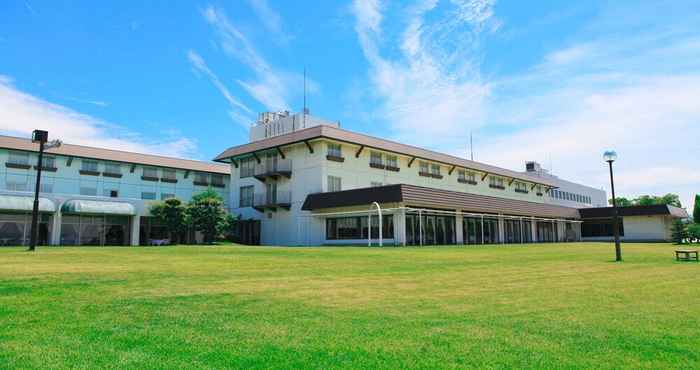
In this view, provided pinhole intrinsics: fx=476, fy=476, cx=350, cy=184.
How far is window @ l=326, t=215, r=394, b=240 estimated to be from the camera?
104 ft

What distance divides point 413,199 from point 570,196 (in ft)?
171

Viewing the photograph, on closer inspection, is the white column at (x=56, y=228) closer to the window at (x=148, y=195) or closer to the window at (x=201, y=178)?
the window at (x=148, y=195)

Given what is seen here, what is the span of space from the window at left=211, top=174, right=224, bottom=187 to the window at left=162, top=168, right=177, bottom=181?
155 inches

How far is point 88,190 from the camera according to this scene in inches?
1656

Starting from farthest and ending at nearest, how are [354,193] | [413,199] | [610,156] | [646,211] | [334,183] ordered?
[646,211] < [334,183] < [354,193] < [413,199] < [610,156]

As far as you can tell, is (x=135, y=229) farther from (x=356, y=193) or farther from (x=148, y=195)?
(x=356, y=193)

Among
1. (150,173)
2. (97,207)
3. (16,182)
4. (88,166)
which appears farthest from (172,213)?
(16,182)

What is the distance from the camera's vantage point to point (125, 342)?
4.88 m

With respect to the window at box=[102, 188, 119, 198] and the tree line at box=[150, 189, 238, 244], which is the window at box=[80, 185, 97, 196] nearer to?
the window at box=[102, 188, 119, 198]

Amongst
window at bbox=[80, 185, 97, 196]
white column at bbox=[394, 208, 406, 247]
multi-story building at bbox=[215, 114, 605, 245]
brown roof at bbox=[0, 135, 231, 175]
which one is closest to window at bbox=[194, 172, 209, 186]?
brown roof at bbox=[0, 135, 231, 175]

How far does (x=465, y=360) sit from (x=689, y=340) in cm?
259

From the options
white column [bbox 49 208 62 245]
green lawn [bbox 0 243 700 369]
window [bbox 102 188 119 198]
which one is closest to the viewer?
green lawn [bbox 0 243 700 369]

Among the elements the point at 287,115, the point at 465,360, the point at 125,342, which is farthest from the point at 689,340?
the point at 287,115

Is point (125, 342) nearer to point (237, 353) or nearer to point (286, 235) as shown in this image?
point (237, 353)
